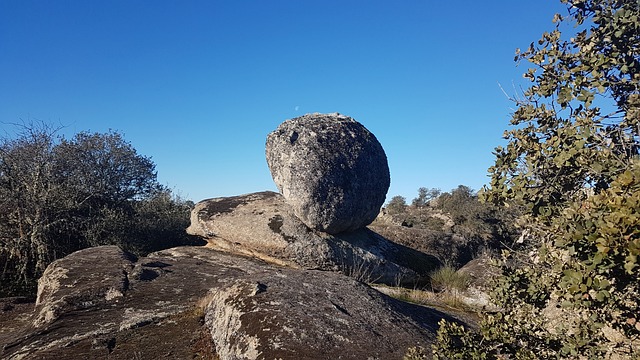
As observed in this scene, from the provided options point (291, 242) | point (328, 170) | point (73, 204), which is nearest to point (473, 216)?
point (328, 170)

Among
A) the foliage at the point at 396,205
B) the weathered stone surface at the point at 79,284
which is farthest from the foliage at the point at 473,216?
the weathered stone surface at the point at 79,284

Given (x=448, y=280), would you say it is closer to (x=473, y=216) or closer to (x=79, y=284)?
(x=79, y=284)

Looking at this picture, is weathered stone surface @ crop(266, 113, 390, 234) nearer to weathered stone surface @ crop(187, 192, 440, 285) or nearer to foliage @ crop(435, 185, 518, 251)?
weathered stone surface @ crop(187, 192, 440, 285)

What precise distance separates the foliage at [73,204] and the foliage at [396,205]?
46.4ft

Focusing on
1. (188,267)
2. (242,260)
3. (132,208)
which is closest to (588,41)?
(188,267)

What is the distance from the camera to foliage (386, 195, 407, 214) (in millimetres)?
26817

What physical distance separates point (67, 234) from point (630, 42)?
1338 cm

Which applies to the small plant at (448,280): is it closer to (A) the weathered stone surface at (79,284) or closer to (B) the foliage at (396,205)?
(A) the weathered stone surface at (79,284)

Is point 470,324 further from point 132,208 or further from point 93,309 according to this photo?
point 132,208

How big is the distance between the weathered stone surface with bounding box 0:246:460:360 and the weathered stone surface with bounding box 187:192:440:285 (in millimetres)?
3938

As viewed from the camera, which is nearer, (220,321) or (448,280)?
(220,321)

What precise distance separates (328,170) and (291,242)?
7.20 ft

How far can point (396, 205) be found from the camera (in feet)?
93.0

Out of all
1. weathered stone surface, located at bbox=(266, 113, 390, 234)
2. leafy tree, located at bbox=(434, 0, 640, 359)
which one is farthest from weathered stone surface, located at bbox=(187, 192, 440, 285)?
leafy tree, located at bbox=(434, 0, 640, 359)
